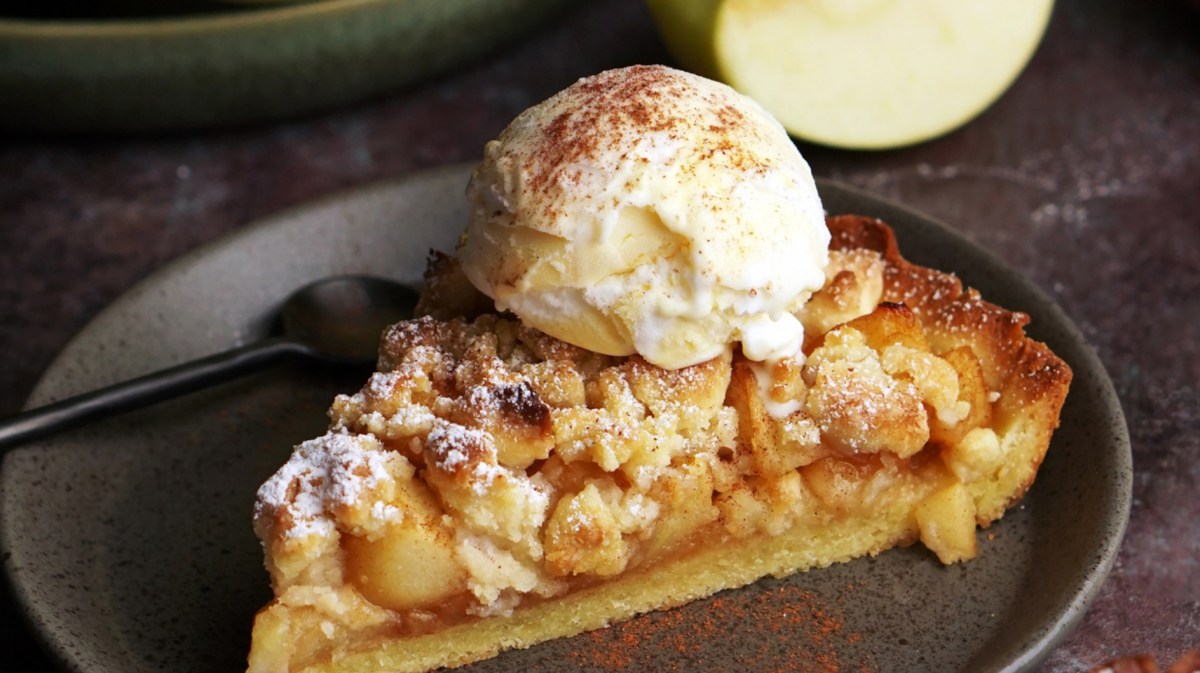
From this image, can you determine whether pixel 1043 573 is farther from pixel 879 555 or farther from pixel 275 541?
pixel 275 541

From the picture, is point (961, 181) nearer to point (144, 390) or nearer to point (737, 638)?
point (737, 638)

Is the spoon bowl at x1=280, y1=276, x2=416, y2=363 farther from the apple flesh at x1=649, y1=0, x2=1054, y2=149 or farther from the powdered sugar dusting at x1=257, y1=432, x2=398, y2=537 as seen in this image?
the apple flesh at x1=649, y1=0, x2=1054, y2=149

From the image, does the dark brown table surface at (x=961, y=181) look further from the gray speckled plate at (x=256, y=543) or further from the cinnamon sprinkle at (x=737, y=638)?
the cinnamon sprinkle at (x=737, y=638)

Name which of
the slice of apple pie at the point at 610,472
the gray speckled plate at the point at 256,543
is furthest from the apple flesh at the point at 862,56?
the slice of apple pie at the point at 610,472

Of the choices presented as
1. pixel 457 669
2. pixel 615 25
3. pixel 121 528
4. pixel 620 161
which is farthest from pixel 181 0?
pixel 457 669

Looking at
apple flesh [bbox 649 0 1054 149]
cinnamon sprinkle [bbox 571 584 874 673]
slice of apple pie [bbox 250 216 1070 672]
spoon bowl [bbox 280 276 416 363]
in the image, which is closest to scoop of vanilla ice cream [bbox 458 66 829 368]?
slice of apple pie [bbox 250 216 1070 672]

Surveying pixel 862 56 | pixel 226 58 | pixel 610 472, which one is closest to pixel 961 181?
pixel 862 56

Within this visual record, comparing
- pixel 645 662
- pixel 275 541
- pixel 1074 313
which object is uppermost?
pixel 275 541
